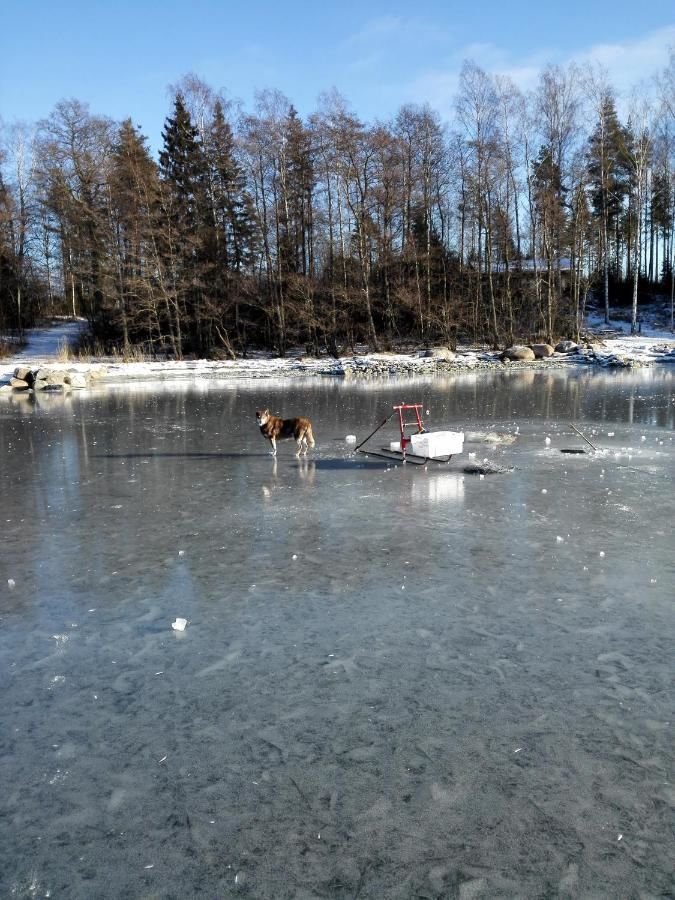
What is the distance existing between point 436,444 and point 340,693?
7.43 metres

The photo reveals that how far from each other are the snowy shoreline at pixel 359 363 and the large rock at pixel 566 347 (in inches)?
5.4

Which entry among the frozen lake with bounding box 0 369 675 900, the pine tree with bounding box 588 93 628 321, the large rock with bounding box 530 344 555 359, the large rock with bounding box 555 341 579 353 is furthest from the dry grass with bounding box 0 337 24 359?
the pine tree with bounding box 588 93 628 321

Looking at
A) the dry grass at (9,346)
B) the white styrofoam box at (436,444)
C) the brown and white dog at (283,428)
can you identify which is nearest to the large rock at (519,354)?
the white styrofoam box at (436,444)

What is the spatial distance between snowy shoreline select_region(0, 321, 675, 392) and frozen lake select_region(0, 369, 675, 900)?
2426 cm

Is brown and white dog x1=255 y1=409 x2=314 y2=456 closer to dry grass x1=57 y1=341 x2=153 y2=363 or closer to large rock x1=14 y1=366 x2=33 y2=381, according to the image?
large rock x1=14 y1=366 x2=33 y2=381

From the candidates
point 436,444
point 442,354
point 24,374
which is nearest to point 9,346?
point 24,374

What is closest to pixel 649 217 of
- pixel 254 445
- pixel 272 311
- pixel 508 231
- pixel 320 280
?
pixel 508 231

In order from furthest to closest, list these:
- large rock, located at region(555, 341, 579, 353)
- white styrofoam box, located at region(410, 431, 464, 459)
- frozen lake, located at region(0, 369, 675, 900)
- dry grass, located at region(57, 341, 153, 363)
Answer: large rock, located at region(555, 341, 579, 353) < dry grass, located at region(57, 341, 153, 363) < white styrofoam box, located at region(410, 431, 464, 459) < frozen lake, located at region(0, 369, 675, 900)

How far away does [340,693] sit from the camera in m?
3.89

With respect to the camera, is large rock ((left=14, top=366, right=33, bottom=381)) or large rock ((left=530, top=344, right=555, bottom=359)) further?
large rock ((left=530, top=344, right=555, bottom=359))

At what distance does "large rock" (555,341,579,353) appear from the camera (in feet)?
121

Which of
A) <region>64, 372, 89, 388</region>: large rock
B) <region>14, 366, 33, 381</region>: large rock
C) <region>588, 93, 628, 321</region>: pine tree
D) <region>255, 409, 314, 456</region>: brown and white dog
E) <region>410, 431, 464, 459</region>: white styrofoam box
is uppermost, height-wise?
<region>588, 93, 628, 321</region>: pine tree

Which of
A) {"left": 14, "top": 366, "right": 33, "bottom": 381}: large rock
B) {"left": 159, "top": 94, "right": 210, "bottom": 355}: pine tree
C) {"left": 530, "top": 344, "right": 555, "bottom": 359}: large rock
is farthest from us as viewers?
{"left": 159, "top": 94, "right": 210, "bottom": 355}: pine tree

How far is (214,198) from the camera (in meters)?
41.0
